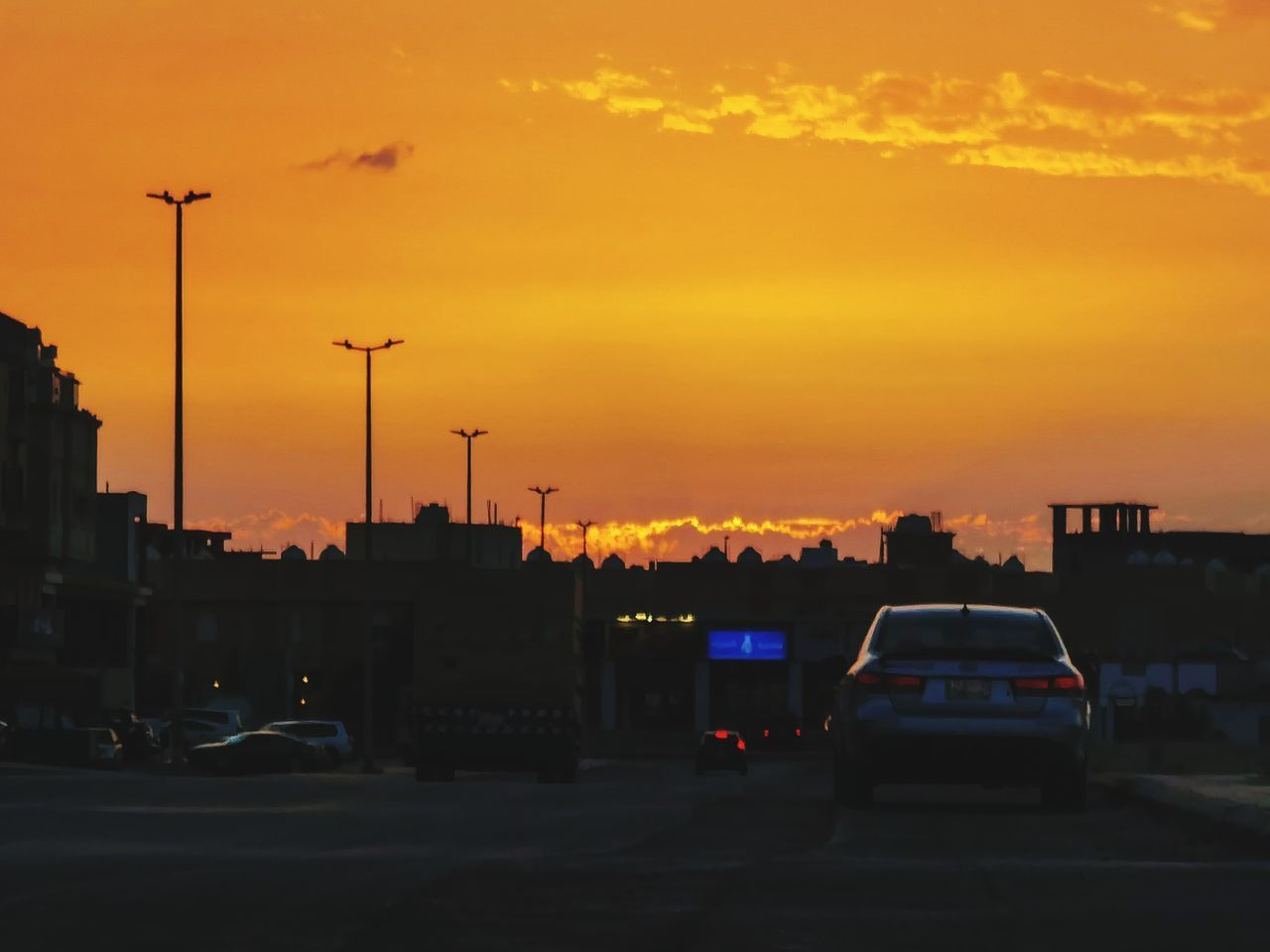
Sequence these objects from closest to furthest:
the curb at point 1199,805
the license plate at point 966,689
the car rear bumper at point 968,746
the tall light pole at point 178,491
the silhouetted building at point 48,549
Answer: the curb at point 1199,805
the car rear bumper at point 968,746
the license plate at point 966,689
the tall light pole at point 178,491
the silhouetted building at point 48,549

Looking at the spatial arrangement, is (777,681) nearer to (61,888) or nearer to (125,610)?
(125,610)

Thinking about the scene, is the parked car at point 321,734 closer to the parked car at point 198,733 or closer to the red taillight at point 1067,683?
the parked car at point 198,733

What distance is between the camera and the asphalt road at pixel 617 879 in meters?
10.2

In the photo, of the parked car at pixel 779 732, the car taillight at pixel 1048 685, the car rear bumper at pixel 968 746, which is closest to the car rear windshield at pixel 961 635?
the car taillight at pixel 1048 685

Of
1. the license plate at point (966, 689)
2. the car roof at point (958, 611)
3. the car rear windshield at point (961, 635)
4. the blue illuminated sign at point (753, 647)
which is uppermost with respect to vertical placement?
the blue illuminated sign at point (753, 647)

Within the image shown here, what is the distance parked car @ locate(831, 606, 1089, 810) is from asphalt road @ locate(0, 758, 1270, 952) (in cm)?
43

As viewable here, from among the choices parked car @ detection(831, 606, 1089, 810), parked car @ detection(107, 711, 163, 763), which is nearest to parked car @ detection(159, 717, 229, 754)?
parked car @ detection(107, 711, 163, 763)

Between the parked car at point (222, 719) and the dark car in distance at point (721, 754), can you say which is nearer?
the dark car in distance at point (721, 754)

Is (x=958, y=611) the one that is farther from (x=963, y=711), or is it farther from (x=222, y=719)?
(x=222, y=719)

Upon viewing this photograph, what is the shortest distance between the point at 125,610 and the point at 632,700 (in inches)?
1433

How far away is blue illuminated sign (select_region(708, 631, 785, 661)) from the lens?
139250 millimetres

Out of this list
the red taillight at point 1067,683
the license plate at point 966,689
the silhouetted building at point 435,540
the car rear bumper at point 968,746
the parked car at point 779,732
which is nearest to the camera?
the car rear bumper at point 968,746

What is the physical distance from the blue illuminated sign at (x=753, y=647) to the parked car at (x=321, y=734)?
63042mm

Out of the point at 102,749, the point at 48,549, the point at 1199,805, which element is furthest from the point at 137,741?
the point at 1199,805
